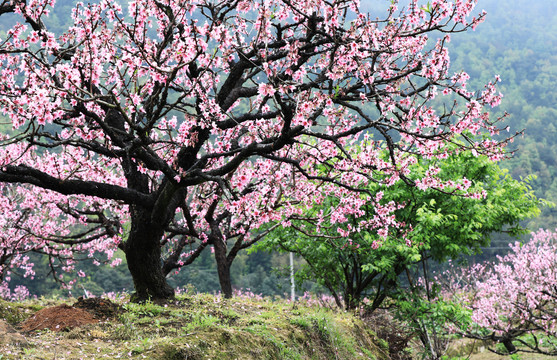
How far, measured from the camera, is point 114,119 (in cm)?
750

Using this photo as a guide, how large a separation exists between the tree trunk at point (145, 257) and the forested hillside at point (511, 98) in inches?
258

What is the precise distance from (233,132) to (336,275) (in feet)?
19.2

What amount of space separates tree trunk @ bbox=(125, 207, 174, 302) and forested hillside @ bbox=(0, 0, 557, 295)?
21.5 feet

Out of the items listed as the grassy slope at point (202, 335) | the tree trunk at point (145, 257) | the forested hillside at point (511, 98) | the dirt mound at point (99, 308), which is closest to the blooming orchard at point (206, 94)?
the tree trunk at point (145, 257)

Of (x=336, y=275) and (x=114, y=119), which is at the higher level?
(x=114, y=119)

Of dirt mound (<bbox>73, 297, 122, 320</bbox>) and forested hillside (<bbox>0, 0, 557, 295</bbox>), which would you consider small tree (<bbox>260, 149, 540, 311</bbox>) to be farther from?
dirt mound (<bbox>73, 297, 122, 320</bbox>)

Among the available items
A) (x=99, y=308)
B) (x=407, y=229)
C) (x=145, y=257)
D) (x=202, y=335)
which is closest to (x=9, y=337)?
(x=99, y=308)

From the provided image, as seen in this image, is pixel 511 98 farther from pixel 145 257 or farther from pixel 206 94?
pixel 145 257

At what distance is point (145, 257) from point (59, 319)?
69.7 inches

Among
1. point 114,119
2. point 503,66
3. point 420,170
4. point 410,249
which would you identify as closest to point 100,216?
point 114,119

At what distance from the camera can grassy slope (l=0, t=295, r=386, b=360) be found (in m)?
4.56

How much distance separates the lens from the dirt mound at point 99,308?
6105mm

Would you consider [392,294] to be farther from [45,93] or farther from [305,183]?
[45,93]

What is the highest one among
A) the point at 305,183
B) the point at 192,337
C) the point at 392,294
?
the point at 305,183
